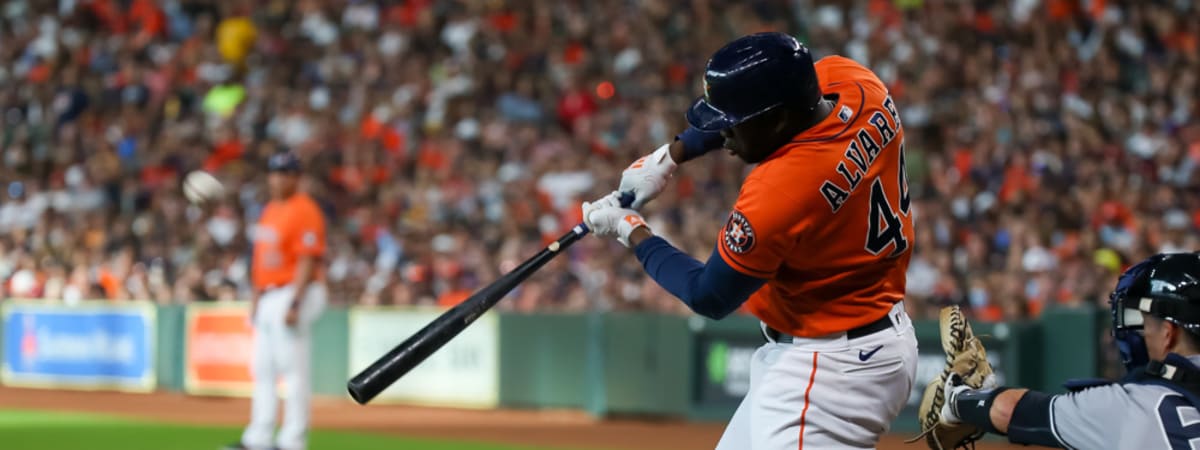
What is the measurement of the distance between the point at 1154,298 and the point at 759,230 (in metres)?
1.05

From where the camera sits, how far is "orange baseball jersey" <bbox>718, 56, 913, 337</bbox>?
4.26 m

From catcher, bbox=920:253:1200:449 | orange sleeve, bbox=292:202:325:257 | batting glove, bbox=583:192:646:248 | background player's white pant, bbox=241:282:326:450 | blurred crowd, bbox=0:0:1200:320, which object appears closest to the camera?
catcher, bbox=920:253:1200:449

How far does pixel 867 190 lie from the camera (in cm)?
441

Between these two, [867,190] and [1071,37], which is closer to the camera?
[867,190]

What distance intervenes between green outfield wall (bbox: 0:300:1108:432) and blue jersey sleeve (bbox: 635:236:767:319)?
7.17 meters

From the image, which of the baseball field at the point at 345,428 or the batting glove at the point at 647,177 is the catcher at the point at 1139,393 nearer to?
the batting glove at the point at 647,177

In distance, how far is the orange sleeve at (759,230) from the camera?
4246mm

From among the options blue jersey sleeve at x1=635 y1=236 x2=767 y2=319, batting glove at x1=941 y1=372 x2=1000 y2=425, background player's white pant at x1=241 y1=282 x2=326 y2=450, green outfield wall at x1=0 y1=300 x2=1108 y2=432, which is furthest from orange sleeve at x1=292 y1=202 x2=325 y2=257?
batting glove at x1=941 y1=372 x2=1000 y2=425

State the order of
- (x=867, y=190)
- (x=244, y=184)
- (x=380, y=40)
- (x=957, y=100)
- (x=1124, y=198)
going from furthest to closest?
(x=380, y=40) → (x=244, y=184) → (x=957, y=100) → (x=1124, y=198) → (x=867, y=190)

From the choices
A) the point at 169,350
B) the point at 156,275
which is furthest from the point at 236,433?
the point at 156,275

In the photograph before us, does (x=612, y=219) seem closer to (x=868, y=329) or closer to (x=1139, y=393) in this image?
(x=868, y=329)

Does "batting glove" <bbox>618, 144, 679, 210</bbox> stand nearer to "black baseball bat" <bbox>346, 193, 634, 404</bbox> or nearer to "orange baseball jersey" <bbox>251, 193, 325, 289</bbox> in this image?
"black baseball bat" <bbox>346, 193, 634, 404</bbox>

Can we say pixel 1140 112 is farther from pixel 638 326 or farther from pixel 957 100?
pixel 638 326

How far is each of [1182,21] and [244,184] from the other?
37.9 feet
